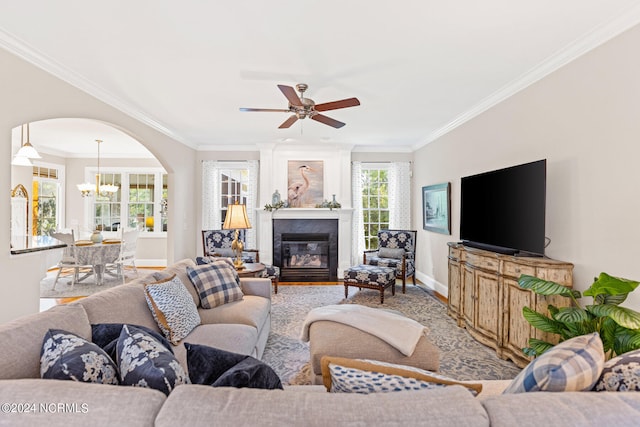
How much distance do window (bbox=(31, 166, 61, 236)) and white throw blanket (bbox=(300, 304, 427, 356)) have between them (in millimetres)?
6935

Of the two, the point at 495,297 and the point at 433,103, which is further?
the point at 433,103

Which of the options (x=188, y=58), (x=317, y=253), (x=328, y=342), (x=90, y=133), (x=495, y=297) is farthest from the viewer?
(x=317, y=253)

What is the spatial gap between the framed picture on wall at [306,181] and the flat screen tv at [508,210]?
297 centimetres

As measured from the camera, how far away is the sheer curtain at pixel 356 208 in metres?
6.39

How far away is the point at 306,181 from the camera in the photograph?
20.7ft

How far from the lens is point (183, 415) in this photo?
30.8 inches

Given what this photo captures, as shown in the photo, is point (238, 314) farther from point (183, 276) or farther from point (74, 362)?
point (74, 362)

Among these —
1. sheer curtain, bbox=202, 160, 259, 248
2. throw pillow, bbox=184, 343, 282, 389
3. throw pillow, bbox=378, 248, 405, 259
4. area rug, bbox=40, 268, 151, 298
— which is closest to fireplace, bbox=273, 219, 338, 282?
sheer curtain, bbox=202, 160, 259, 248

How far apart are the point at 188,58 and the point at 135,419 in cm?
276

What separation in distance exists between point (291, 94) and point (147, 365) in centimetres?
234

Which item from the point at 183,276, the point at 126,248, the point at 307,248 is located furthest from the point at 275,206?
the point at 183,276

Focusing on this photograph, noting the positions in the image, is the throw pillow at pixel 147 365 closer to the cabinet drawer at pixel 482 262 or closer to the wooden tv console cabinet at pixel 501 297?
the wooden tv console cabinet at pixel 501 297

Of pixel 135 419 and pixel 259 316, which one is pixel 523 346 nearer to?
pixel 259 316

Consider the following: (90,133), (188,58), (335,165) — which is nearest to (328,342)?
(188,58)
